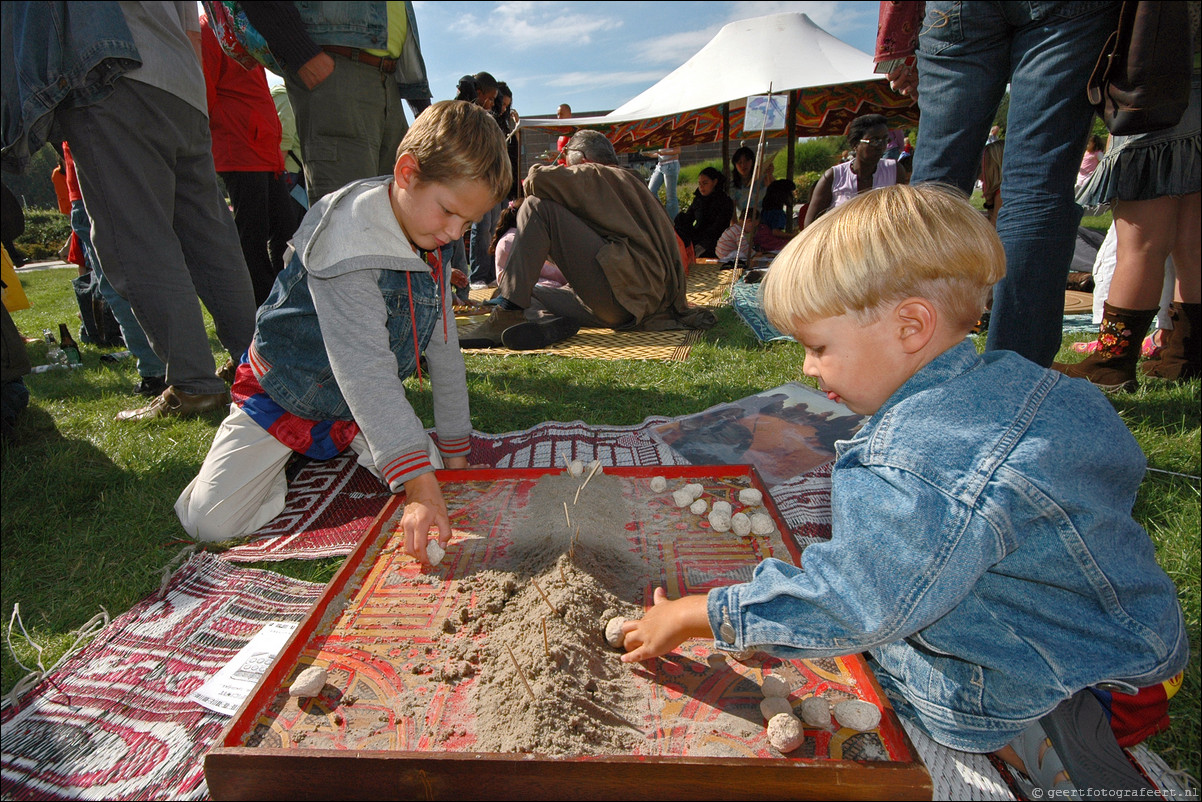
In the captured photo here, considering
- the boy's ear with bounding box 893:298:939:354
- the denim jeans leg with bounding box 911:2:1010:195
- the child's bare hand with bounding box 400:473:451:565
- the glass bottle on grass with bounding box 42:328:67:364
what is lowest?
the glass bottle on grass with bounding box 42:328:67:364

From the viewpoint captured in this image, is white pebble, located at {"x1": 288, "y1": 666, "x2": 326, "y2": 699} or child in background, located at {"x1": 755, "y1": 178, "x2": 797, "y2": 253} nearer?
white pebble, located at {"x1": 288, "y1": 666, "x2": 326, "y2": 699}

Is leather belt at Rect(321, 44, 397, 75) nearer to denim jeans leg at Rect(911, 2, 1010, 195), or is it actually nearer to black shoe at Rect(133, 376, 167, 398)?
black shoe at Rect(133, 376, 167, 398)

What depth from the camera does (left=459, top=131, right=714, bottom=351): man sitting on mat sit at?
13.7 ft

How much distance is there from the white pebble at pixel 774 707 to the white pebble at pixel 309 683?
79cm

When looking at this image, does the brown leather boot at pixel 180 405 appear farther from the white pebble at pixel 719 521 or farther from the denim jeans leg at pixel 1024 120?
the denim jeans leg at pixel 1024 120

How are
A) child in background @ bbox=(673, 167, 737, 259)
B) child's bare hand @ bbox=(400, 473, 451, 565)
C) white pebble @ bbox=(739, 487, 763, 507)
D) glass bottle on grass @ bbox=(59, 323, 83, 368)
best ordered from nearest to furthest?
1. child's bare hand @ bbox=(400, 473, 451, 565)
2. white pebble @ bbox=(739, 487, 763, 507)
3. glass bottle on grass @ bbox=(59, 323, 83, 368)
4. child in background @ bbox=(673, 167, 737, 259)

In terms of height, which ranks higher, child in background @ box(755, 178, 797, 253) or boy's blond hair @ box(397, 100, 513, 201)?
boy's blond hair @ box(397, 100, 513, 201)

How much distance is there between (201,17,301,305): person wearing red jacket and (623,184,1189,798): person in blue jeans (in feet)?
11.4

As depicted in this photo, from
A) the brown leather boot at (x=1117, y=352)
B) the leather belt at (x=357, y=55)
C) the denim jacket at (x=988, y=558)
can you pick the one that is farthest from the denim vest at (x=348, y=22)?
the brown leather boot at (x=1117, y=352)

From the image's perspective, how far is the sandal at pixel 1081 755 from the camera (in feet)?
3.40

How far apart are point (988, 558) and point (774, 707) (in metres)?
0.44

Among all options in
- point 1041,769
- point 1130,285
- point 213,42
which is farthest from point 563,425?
point 213,42

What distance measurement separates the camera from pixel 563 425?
277cm

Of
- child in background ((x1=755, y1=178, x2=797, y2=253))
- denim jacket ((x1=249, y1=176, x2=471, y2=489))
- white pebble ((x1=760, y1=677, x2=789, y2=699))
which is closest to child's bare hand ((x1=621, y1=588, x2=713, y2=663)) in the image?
white pebble ((x1=760, y1=677, x2=789, y2=699))
